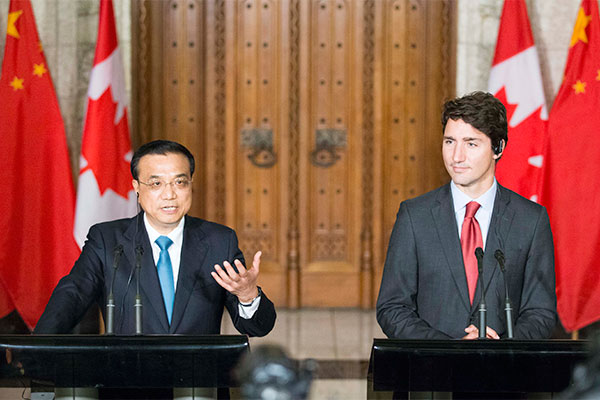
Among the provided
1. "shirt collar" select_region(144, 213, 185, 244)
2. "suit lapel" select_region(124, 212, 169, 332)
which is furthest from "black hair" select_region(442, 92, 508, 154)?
"suit lapel" select_region(124, 212, 169, 332)

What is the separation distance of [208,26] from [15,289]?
262 cm

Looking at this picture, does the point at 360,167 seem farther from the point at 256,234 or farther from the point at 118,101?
the point at 118,101

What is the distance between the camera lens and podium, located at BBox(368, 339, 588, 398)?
87.1 inches

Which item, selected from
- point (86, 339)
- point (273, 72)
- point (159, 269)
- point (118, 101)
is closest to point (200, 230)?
point (159, 269)

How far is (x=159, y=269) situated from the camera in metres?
2.93

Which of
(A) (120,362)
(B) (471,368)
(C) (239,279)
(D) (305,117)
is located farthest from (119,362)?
(D) (305,117)

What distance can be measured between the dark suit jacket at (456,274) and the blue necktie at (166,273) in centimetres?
74

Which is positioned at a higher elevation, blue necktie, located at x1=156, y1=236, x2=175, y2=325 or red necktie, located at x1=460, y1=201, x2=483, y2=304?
red necktie, located at x1=460, y1=201, x2=483, y2=304

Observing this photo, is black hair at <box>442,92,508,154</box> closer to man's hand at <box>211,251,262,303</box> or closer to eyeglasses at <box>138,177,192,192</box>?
man's hand at <box>211,251,262,303</box>

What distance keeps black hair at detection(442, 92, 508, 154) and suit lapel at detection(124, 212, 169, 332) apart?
3.82 feet

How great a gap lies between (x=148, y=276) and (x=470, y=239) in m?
1.13

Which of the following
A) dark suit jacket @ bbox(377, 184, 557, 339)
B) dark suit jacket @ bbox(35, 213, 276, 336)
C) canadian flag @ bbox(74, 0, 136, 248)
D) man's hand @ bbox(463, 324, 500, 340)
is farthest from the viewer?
canadian flag @ bbox(74, 0, 136, 248)

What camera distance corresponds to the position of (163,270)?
2936 mm

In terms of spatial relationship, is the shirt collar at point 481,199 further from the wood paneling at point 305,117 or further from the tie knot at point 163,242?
the wood paneling at point 305,117
